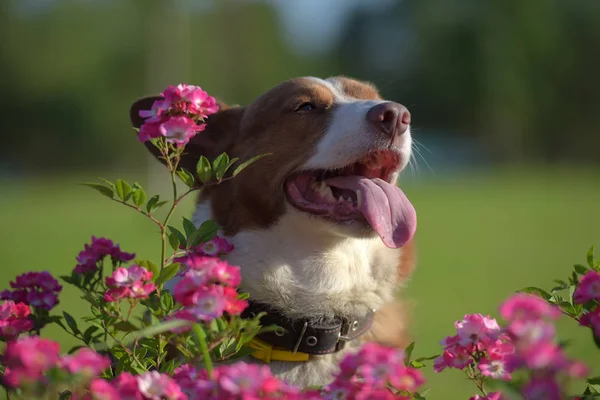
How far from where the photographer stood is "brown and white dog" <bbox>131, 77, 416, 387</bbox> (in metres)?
2.96

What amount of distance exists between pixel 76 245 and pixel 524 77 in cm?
3161

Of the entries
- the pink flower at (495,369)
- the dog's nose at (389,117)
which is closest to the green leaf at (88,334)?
the pink flower at (495,369)

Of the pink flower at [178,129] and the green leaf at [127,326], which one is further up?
the pink flower at [178,129]

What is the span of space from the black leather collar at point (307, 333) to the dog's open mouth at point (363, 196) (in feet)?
1.27

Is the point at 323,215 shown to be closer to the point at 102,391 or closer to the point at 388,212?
the point at 388,212

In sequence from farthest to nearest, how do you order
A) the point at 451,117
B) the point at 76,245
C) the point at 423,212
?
the point at 451,117, the point at 423,212, the point at 76,245

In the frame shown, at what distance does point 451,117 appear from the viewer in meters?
39.9

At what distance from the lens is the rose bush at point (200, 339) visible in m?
1.36

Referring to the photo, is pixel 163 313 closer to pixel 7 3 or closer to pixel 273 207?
pixel 273 207

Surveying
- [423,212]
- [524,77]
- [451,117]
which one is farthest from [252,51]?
[423,212]

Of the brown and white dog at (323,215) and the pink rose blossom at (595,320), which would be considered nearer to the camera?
the pink rose blossom at (595,320)

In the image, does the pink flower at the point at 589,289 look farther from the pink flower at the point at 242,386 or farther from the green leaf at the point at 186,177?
the green leaf at the point at 186,177

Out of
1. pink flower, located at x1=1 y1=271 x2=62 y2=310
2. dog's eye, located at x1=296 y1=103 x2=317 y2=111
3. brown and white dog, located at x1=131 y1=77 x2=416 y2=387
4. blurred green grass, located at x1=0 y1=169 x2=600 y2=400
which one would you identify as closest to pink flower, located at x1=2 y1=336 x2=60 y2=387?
pink flower, located at x1=1 y1=271 x2=62 y2=310

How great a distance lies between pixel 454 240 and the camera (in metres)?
13.6
